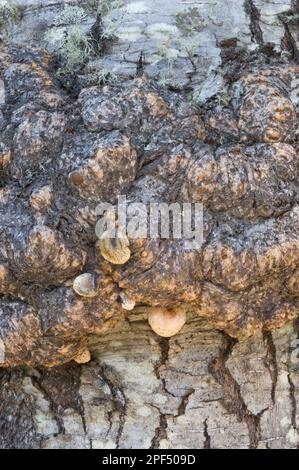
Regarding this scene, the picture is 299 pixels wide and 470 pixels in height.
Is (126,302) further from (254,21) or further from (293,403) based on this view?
(254,21)

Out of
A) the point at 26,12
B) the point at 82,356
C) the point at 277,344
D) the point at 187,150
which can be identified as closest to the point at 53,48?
the point at 26,12

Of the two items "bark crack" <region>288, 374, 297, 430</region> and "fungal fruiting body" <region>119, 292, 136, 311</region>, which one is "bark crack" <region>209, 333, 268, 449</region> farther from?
"fungal fruiting body" <region>119, 292, 136, 311</region>

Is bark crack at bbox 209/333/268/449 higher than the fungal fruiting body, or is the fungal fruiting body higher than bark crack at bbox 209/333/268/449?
the fungal fruiting body

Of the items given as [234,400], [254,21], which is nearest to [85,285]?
[234,400]

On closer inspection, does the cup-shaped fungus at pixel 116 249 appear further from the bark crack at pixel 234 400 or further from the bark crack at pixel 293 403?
the bark crack at pixel 293 403

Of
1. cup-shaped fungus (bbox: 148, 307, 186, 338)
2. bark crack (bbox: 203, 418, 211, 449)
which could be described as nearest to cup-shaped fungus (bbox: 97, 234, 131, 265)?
cup-shaped fungus (bbox: 148, 307, 186, 338)

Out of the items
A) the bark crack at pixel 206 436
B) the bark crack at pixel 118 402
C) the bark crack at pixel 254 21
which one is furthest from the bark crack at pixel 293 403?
the bark crack at pixel 254 21
